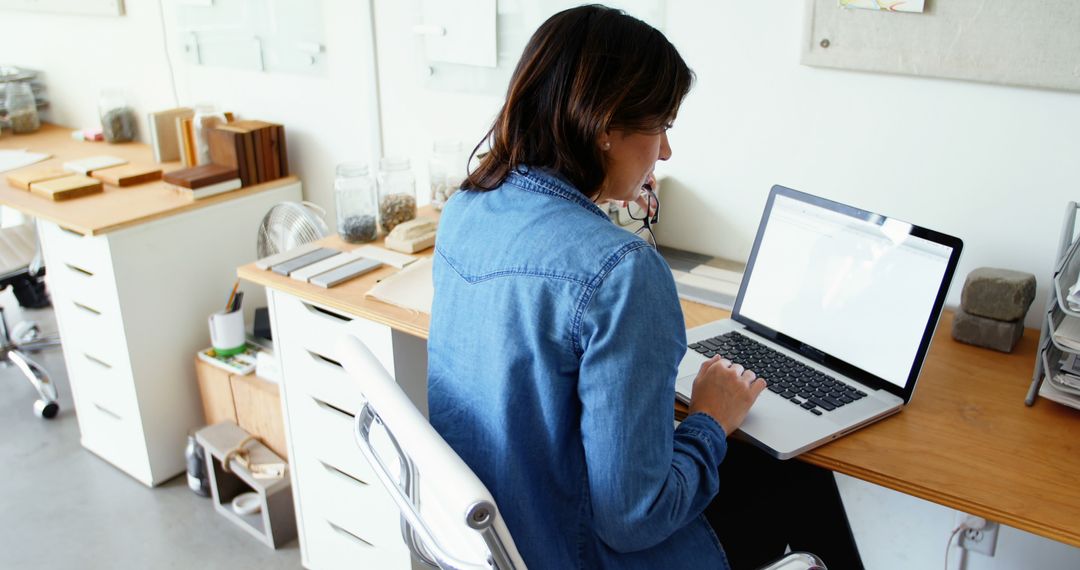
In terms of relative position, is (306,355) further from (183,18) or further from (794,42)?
(183,18)

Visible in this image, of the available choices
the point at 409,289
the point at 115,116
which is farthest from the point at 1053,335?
the point at 115,116

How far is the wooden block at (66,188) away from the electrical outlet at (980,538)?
2.35 meters

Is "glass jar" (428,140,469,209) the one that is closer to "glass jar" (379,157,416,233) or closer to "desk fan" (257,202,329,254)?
"glass jar" (379,157,416,233)

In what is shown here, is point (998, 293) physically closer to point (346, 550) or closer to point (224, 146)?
point (346, 550)

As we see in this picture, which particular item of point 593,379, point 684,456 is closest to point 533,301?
point 593,379

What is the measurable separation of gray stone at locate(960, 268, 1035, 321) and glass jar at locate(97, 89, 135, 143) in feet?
8.96

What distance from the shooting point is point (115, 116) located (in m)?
2.97

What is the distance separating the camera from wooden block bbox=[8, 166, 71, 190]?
2.45 metres

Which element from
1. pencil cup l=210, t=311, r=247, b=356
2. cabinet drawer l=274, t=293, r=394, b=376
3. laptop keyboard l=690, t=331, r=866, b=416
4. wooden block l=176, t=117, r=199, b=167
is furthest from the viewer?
wooden block l=176, t=117, r=199, b=167

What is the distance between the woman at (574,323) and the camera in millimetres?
937

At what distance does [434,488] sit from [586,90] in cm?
49

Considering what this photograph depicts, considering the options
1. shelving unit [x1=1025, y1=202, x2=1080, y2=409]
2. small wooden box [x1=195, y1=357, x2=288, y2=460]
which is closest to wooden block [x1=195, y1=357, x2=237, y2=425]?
small wooden box [x1=195, y1=357, x2=288, y2=460]

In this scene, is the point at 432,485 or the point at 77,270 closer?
the point at 432,485

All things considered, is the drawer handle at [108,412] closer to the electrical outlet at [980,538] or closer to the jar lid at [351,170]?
the jar lid at [351,170]
